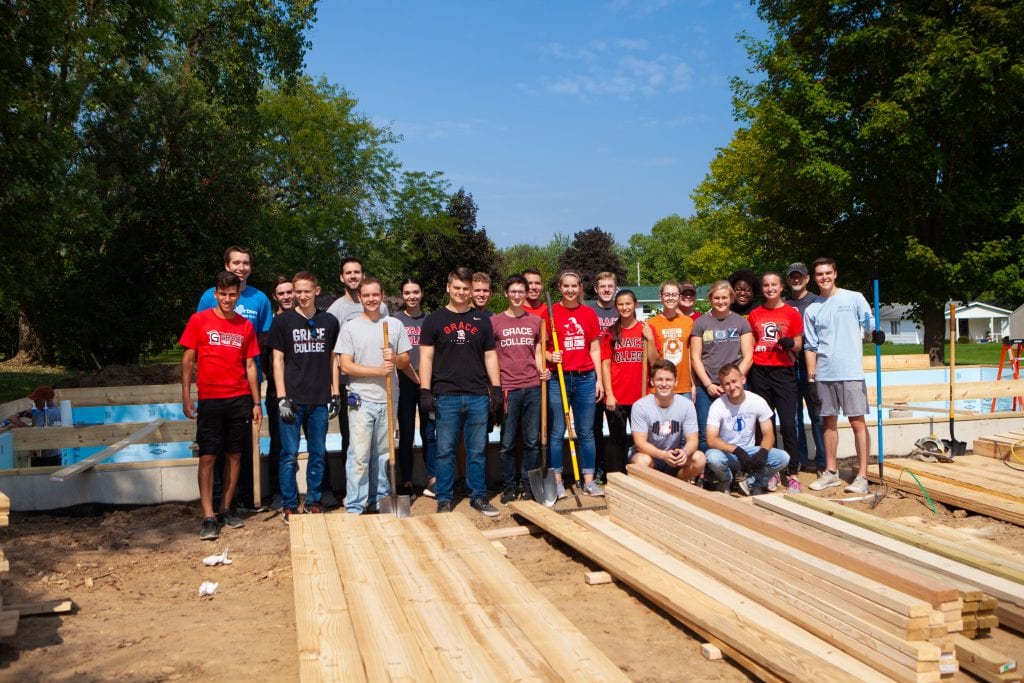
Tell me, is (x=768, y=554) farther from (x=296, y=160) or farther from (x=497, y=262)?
(x=497, y=262)

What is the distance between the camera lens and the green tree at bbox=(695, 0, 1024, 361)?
18766 millimetres

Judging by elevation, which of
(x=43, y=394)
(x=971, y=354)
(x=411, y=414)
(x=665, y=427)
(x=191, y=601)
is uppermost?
(x=43, y=394)

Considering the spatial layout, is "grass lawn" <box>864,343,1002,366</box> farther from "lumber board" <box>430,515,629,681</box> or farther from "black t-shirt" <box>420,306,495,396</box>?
"lumber board" <box>430,515,629,681</box>

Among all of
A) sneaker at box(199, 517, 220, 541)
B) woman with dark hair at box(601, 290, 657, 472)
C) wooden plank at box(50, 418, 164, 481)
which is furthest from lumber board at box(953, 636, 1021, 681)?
wooden plank at box(50, 418, 164, 481)

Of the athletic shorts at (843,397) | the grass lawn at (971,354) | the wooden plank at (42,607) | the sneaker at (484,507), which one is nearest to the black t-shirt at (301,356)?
the sneaker at (484,507)

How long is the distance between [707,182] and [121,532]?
34324mm

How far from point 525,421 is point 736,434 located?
5.68 ft

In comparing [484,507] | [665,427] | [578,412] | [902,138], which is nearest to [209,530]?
[484,507]

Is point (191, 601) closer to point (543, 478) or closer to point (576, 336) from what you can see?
point (543, 478)

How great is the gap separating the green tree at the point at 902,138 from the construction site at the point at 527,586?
14537 mm

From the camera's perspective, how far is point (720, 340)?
7340 mm

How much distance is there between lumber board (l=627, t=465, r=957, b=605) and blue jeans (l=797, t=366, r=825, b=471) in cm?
241

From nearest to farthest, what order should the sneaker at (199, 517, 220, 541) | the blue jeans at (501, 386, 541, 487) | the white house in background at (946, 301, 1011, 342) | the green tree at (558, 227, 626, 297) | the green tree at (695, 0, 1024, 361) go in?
the sneaker at (199, 517, 220, 541) → the blue jeans at (501, 386, 541, 487) → the green tree at (695, 0, 1024, 361) → the green tree at (558, 227, 626, 297) → the white house in background at (946, 301, 1011, 342)

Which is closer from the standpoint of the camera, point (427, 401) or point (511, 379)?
point (427, 401)
